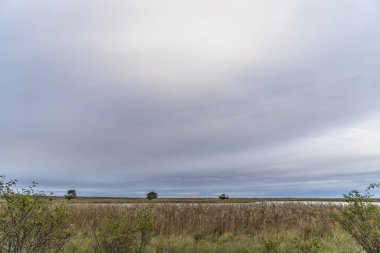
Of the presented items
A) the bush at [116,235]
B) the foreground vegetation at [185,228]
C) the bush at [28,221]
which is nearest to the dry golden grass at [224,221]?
the foreground vegetation at [185,228]

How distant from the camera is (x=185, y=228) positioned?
675 inches

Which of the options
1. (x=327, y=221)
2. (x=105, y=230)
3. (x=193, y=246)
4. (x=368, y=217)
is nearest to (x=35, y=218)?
(x=105, y=230)

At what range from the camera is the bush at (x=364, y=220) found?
8477 millimetres

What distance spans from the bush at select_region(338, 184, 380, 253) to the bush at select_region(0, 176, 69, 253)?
23.9 feet

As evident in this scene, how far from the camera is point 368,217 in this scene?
8539 mm

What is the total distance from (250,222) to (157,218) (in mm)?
4948

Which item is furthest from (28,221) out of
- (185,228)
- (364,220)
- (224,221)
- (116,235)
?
(224,221)

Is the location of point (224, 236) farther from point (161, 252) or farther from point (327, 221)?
point (327, 221)

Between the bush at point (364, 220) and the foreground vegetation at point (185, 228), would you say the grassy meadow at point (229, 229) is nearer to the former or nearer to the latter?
the foreground vegetation at point (185, 228)

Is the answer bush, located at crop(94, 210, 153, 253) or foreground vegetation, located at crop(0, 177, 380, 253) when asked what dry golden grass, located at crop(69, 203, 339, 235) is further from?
bush, located at crop(94, 210, 153, 253)

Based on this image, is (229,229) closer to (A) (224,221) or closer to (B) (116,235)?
(A) (224,221)

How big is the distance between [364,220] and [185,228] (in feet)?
33.3

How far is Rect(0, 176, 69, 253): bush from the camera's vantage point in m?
7.43

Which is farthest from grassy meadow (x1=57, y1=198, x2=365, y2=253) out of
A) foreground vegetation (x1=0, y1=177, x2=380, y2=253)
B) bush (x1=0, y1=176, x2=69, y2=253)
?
bush (x1=0, y1=176, x2=69, y2=253)
